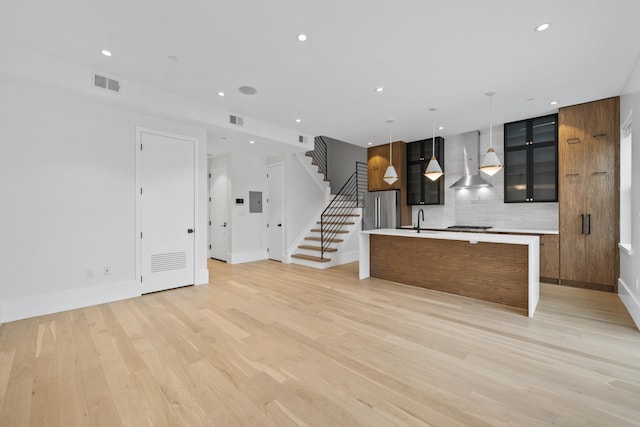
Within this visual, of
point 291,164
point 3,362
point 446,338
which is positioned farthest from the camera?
point 291,164

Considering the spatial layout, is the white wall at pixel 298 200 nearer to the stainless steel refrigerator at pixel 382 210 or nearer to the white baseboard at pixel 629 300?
the stainless steel refrigerator at pixel 382 210

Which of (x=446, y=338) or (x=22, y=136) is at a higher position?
(x=22, y=136)

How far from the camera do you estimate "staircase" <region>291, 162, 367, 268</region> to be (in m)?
6.70

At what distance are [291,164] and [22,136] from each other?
478 cm

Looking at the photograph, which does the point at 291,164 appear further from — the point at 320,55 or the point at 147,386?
the point at 147,386

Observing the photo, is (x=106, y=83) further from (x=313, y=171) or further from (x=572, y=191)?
(x=572, y=191)

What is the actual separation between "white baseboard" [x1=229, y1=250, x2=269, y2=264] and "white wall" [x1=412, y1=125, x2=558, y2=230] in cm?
408

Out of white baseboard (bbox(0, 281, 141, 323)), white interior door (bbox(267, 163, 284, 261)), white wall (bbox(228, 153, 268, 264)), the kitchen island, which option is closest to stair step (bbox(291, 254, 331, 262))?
white interior door (bbox(267, 163, 284, 261))

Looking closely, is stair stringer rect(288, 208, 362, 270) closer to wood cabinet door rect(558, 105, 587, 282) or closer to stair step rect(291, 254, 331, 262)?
stair step rect(291, 254, 331, 262)

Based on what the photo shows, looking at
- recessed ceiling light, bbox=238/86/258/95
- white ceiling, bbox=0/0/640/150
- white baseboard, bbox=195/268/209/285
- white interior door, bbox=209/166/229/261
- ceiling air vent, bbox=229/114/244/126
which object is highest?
recessed ceiling light, bbox=238/86/258/95

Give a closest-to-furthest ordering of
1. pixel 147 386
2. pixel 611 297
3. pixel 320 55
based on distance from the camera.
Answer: pixel 147 386
pixel 320 55
pixel 611 297

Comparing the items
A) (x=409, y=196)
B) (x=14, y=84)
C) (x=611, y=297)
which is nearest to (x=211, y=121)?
(x=14, y=84)

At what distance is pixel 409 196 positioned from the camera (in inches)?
286

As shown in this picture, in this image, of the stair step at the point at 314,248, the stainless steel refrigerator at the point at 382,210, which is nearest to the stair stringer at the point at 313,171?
the stainless steel refrigerator at the point at 382,210
